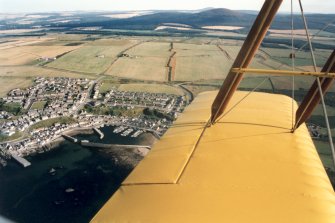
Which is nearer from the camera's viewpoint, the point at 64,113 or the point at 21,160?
the point at 21,160

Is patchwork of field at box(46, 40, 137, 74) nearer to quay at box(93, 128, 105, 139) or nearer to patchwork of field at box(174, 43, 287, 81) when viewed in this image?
patchwork of field at box(174, 43, 287, 81)

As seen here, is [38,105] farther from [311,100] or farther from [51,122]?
[311,100]

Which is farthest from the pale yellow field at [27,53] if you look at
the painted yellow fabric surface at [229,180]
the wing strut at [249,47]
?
the painted yellow fabric surface at [229,180]

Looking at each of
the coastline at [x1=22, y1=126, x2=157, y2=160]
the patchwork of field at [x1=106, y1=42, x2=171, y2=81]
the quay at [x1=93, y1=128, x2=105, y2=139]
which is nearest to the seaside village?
the coastline at [x1=22, y1=126, x2=157, y2=160]

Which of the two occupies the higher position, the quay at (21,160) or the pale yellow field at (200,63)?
the pale yellow field at (200,63)

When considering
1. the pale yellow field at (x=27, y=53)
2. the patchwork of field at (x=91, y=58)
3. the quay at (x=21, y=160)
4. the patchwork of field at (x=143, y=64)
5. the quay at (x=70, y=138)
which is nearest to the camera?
the quay at (x=21, y=160)

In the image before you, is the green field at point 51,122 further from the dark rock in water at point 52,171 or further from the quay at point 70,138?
the dark rock in water at point 52,171

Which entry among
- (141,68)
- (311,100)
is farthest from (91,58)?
(311,100)
